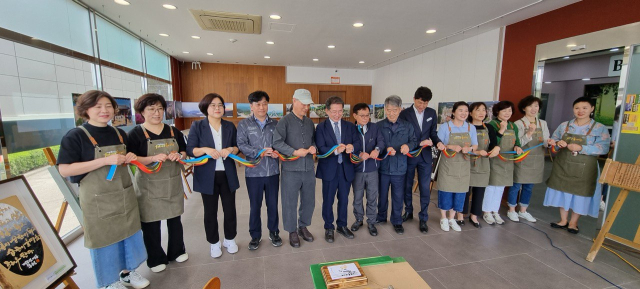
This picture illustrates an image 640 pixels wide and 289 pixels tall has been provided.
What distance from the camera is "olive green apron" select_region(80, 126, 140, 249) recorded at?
1922mm

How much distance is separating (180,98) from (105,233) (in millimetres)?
8403

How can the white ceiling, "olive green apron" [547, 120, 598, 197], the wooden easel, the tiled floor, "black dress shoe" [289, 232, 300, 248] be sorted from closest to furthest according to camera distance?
the tiled floor → the wooden easel → "black dress shoe" [289, 232, 300, 248] → "olive green apron" [547, 120, 598, 197] → the white ceiling

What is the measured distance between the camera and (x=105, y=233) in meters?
2.00

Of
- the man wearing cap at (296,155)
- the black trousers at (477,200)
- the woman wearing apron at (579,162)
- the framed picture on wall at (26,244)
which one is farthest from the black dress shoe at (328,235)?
the woman wearing apron at (579,162)

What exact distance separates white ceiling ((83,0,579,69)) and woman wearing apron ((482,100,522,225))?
1703 millimetres

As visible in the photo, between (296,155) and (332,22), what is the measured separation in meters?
3.18

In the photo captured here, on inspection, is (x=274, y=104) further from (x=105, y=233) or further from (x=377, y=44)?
(x=105, y=233)

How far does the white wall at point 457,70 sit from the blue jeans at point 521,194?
2.03 meters

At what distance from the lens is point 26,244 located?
1.45 meters

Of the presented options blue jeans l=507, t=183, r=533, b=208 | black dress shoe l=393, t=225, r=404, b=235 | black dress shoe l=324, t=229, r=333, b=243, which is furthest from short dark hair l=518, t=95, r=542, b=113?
black dress shoe l=324, t=229, r=333, b=243

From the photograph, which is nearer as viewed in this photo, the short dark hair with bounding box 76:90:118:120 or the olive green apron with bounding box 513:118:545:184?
the short dark hair with bounding box 76:90:118:120

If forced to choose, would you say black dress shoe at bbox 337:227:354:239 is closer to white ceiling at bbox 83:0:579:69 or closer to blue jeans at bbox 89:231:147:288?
blue jeans at bbox 89:231:147:288

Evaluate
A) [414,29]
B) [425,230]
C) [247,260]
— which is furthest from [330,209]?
[414,29]

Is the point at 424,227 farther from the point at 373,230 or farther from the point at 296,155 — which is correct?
the point at 296,155
